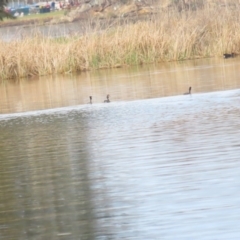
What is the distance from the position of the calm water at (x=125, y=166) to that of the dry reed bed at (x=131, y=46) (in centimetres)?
874

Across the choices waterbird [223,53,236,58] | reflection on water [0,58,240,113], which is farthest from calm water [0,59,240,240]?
waterbird [223,53,236,58]

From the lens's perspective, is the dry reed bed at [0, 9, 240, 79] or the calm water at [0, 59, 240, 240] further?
the dry reed bed at [0, 9, 240, 79]

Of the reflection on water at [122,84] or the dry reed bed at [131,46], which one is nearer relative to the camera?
the reflection on water at [122,84]

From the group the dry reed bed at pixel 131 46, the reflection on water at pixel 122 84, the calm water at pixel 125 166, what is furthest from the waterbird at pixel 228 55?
the calm water at pixel 125 166

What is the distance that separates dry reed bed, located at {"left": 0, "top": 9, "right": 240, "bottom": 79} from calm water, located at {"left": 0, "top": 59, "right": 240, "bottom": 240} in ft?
28.7

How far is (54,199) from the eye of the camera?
33.5 feet

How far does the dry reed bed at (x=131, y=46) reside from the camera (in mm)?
31828

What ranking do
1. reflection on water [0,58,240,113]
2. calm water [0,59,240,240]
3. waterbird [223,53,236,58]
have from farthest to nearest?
waterbird [223,53,236,58], reflection on water [0,58,240,113], calm water [0,59,240,240]

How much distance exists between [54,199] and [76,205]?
21.7 inches

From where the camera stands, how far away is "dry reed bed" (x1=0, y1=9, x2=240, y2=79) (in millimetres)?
31828

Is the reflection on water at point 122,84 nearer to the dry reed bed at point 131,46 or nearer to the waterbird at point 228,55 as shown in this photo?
the waterbird at point 228,55

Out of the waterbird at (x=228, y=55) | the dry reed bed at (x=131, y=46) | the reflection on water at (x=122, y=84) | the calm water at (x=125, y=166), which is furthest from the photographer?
the dry reed bed at (x=131, y=46)

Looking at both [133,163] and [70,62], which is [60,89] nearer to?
[70,62]

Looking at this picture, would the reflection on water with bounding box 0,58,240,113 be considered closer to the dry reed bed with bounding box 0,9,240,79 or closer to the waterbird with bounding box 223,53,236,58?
the waterbird with bounding box 223,53,236,58
